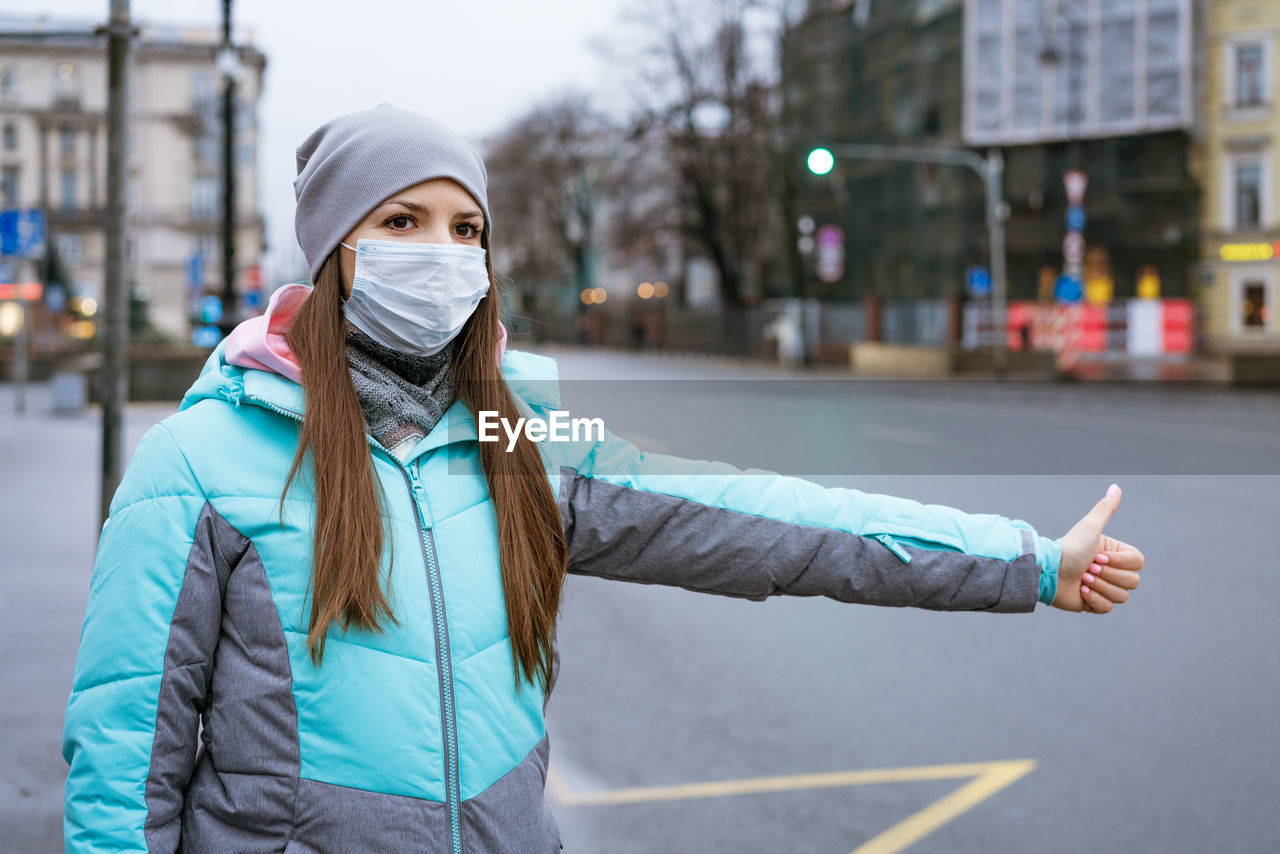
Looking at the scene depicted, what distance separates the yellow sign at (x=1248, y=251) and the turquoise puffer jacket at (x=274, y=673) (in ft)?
153

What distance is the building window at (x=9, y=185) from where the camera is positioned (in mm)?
67562

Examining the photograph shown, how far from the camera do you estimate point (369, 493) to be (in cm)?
187

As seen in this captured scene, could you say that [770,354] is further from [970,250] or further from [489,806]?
[489,806]

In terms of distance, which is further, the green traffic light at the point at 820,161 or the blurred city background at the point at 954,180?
the blurred city background at the point at 954,180

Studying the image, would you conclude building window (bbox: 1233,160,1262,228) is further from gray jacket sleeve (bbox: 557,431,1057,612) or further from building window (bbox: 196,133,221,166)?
building window (bbox: 196,133,221,166)

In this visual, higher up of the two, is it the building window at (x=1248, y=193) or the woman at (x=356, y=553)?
the building window at (x=1248, y=193)

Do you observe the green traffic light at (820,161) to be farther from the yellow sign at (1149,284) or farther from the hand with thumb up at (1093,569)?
the yellow sign at (1149,284)

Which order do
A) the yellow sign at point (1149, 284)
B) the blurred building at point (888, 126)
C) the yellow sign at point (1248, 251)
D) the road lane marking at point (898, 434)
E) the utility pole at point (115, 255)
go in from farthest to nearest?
the blurred building at point (888, 126), the yellow sign at point (1149, 284), the yellow sign at point (1248, 251), the road lane marking at point (898, 434), the utility pole at point (115, 255)

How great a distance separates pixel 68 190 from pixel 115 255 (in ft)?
240

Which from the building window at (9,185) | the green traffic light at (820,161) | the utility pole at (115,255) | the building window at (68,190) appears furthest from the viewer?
the building window at (68,190)

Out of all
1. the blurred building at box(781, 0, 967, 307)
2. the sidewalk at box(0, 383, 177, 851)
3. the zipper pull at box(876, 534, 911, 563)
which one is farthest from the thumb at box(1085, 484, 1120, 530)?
the blurred building at box(781, 0, 967, 307)

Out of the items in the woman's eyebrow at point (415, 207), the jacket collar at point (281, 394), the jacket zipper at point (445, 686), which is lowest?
the jacket zipper at point (445, 686)

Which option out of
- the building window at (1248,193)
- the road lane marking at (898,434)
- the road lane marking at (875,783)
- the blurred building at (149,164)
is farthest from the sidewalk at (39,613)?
the blurred building at (149,164)

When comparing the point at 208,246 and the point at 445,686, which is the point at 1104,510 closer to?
the point at 445,686
